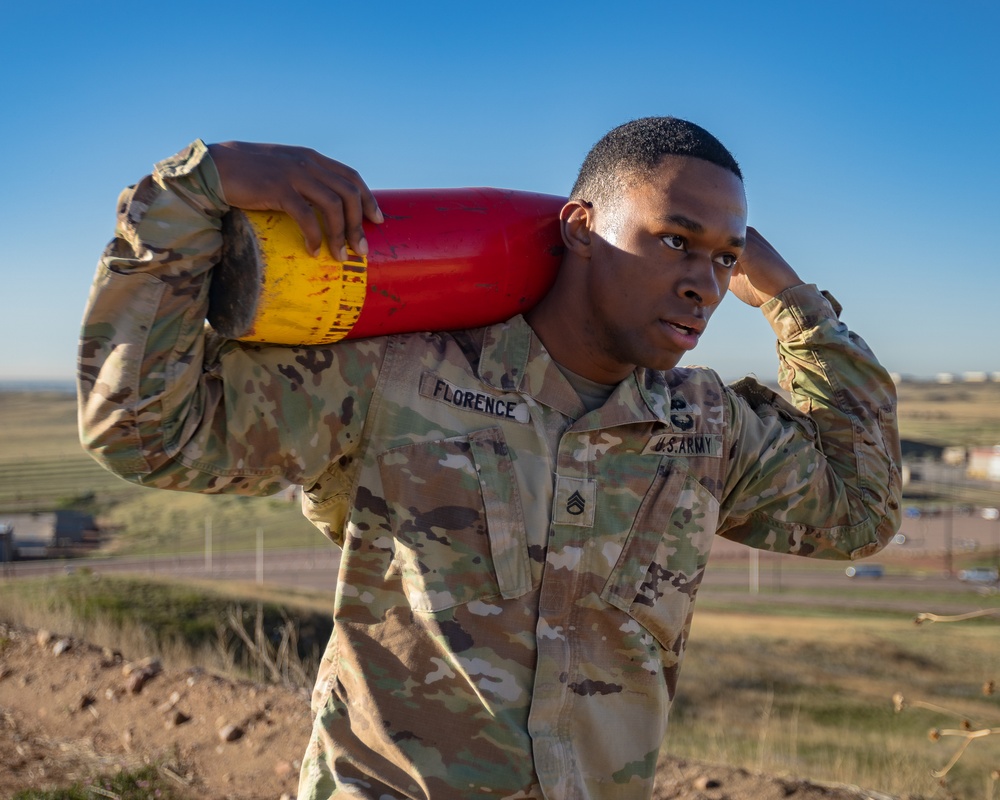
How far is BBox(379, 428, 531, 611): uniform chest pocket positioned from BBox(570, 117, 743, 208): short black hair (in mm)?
778

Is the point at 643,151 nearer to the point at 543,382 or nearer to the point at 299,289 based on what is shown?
the point at 543,382

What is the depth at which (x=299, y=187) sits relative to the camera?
2006 mm

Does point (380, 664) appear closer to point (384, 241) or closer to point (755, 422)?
point (384, 241)

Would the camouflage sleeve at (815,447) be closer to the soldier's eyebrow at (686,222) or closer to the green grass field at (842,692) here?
the soldier's eyebrow at (686,222)

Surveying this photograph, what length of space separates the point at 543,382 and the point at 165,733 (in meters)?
4.68

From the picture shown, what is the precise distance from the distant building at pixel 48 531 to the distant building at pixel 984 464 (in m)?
70.9

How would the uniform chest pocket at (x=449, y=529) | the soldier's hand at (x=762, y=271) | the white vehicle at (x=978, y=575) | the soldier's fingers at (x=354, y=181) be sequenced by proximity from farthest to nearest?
the white vehicle at (x=978, y=575), the soldier's hand at (x=762, y=271), the uniform chest pocket at (x=449, y=529), the soldier's fingers at (x=354, y=181)

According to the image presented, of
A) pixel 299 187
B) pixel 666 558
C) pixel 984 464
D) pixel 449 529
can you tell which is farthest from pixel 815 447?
pixel 984 464

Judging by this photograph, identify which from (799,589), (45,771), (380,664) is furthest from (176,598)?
(799,589)

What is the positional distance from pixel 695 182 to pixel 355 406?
97cm

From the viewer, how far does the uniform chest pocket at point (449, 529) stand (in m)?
2.27

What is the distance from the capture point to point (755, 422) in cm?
276

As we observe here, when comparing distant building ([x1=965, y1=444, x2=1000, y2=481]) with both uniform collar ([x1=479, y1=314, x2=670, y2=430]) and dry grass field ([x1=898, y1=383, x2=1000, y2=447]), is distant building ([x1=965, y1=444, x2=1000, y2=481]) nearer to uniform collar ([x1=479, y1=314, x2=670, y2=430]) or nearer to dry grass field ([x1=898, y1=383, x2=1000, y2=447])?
dry grass field ([x1=898, y1=383, x2=1000, y2=447])

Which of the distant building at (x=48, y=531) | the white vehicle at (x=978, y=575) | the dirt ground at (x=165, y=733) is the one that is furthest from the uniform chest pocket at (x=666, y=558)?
the white vehicle at (x=978, y=575)
